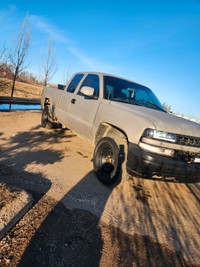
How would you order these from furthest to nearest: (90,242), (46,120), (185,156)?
(46,120) → (185,156) → (90,242)

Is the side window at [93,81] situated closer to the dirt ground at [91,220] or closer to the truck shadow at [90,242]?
the dirt ground at [91,220]

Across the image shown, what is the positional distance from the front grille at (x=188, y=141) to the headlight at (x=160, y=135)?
0.11m

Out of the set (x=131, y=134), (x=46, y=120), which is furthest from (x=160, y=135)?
(x=46, y=120)

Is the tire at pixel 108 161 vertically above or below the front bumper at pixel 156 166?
below

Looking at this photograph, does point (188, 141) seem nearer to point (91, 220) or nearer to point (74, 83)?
point (91, 220)

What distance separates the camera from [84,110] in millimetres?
3533

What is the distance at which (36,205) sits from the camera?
197 cm

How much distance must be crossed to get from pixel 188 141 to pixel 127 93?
164 cm

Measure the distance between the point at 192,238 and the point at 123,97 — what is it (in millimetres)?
2458

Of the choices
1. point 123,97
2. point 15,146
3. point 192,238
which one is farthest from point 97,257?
point 15,146

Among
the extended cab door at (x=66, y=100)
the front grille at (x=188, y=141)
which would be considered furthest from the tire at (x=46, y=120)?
the front grille at (x=188, y=141)

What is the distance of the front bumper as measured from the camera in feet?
6.91

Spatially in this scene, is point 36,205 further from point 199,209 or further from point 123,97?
point 199,209

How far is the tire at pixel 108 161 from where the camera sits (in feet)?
8.32
